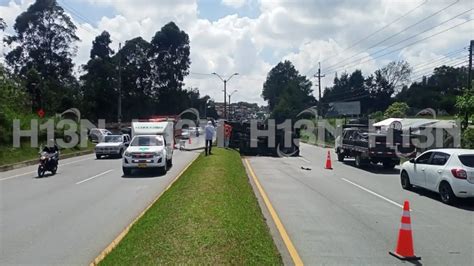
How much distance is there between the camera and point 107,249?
8227 mm

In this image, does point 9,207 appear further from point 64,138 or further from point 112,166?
point 64,138

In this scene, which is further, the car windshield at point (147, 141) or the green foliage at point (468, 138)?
the green foliage at point (468, 138)

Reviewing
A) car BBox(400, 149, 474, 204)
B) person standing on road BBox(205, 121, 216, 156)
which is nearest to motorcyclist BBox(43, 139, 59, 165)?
person standing on road BBox(205, 121, 216, 156)

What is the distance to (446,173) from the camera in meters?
14.6

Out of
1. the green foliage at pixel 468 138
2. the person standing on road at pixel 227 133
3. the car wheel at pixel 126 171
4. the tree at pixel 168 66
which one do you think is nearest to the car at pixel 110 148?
the person standing on road at pixel 227 133

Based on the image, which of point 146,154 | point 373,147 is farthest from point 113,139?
point 373,147

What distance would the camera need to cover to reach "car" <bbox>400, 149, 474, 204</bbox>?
1399 centimetres

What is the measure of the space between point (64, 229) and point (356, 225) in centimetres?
600

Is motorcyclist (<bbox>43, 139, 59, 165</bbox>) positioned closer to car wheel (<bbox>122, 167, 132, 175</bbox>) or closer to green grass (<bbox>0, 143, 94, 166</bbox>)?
car wheel (<bbox>122, 167, 132, 175</bbox>)

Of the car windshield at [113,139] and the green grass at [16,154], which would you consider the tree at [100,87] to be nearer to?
the car windshield at [113,139]

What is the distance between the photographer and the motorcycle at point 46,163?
20766mm

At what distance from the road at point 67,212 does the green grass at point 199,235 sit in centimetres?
83

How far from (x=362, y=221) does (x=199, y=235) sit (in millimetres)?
4740

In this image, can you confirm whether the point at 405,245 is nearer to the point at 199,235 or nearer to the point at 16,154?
the point at 199,235
